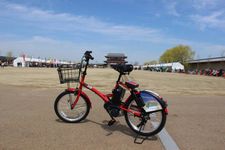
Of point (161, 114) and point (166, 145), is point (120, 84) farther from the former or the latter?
point (166, 145)

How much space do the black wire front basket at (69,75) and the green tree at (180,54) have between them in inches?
4247

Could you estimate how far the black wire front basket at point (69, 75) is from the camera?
4.90 m

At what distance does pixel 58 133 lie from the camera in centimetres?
446

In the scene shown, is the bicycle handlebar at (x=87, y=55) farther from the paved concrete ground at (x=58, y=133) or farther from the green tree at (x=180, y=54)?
the green tree at (x=180, y=54)

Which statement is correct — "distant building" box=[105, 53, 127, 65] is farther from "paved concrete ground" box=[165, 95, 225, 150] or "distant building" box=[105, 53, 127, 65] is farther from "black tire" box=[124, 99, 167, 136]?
"paved concrete ground" box=[165, 95, 225, 150]

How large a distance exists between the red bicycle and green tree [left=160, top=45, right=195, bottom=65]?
108 meters

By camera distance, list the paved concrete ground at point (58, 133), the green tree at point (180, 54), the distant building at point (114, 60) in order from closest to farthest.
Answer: the paved concrete ground at point (58, 133) < the distant building at point (114, 60) < the green tree at point (180, 54)

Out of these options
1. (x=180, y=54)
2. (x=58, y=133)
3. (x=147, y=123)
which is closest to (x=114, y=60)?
(x=147, y=123)

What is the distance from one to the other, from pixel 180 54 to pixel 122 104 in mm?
118981

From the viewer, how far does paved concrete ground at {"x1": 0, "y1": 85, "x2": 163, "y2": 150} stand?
3893mm

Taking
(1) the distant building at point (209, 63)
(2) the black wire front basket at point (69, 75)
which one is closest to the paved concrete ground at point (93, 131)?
(2) the black wire front basket at point (69, 75)

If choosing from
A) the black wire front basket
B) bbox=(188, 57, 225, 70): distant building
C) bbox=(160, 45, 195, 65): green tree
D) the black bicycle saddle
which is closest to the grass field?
the black bicycle saddle

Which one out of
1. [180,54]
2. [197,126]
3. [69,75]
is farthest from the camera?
[180,54]

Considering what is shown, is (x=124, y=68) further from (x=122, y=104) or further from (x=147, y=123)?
(x=147, y=123)
